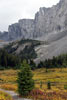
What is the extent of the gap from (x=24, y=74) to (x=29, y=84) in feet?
5.50

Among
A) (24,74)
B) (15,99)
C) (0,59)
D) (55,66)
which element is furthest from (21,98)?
(0,59)

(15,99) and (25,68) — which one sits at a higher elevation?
(25,68)

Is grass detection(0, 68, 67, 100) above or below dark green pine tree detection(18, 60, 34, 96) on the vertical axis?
below

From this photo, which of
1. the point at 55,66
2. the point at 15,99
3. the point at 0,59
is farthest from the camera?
the point at 0,59

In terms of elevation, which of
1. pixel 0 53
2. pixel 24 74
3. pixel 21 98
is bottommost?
pixel 21 98

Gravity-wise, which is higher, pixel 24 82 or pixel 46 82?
pixel 24 82

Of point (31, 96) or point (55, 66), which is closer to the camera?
point (31, 96)

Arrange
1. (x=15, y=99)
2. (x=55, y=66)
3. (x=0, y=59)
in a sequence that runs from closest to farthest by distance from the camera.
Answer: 1. (x=15, y=99)
2. (x=55, y=66)
3. (x=0, y=59)

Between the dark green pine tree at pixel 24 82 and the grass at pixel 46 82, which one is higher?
the dark green pine tree at pixel 24 82

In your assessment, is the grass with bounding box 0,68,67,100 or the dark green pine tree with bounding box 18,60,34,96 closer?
the dark green pine tree with bounding box 18,60,34,96

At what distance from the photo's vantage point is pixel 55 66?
→ 383 feet

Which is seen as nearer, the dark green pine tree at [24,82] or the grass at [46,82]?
the dark green pine tree at [24,82]

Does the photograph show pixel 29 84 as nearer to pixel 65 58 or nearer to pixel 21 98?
pixel 21 98

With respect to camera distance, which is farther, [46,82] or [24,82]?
[46,82]
